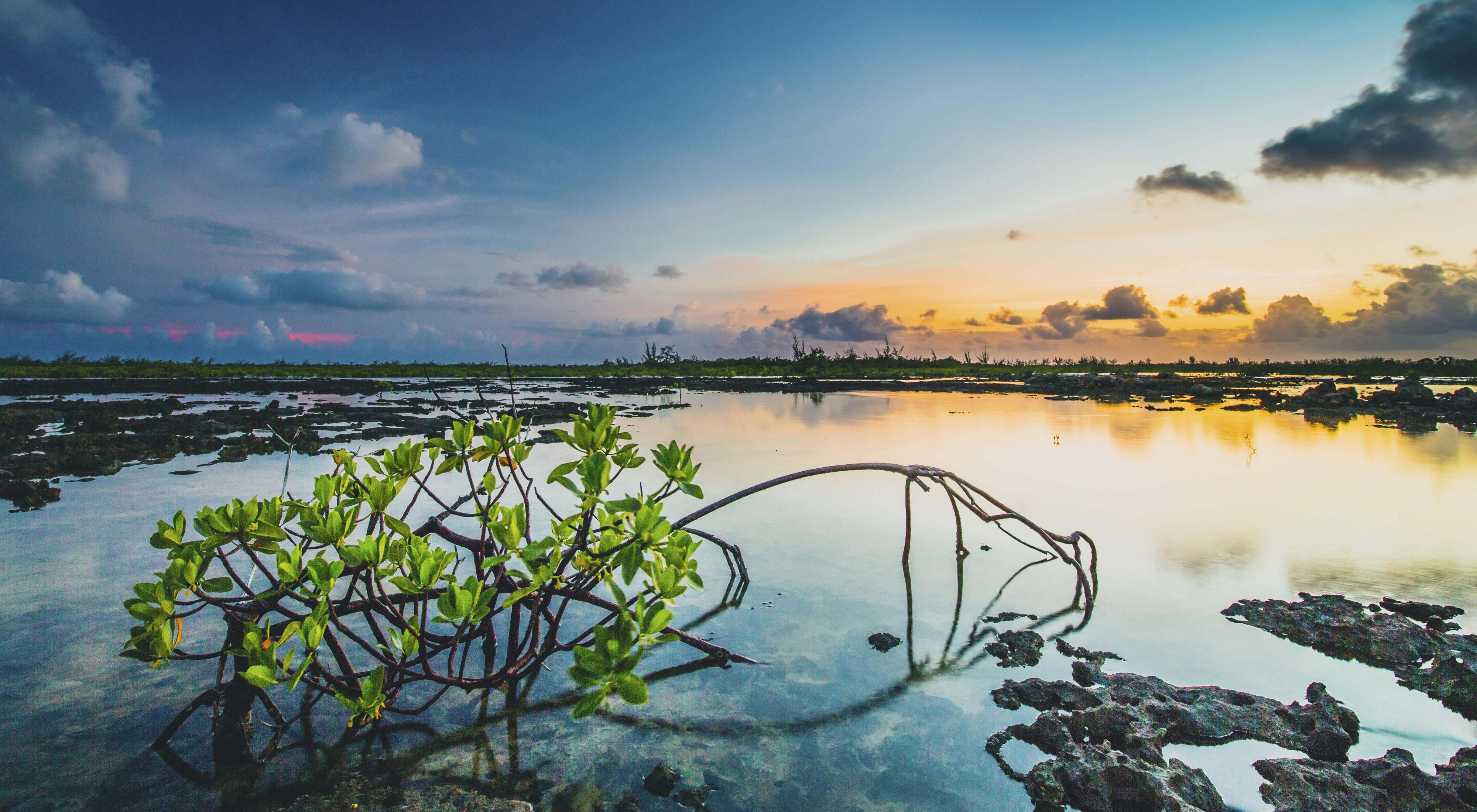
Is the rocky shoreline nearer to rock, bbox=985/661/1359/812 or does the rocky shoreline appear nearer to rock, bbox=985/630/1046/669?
rock, bbox=985/661/1359/812

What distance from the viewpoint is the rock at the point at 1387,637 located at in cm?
298

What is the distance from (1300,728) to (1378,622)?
169cm

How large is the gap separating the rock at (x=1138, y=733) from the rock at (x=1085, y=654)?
0.25 m

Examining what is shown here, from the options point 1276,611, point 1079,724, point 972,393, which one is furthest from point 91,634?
point 972,393

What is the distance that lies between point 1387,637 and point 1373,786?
1950mm

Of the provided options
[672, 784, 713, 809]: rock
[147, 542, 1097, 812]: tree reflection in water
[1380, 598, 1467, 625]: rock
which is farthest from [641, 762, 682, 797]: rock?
[1380, 598, 1467, 625]: rock

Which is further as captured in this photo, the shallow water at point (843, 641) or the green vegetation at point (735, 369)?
the green vegetation at point (735, 369)

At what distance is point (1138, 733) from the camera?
2465 mm

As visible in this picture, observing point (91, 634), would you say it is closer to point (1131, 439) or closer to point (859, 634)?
point (859, 634)

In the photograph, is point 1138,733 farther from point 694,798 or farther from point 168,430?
point 168,430

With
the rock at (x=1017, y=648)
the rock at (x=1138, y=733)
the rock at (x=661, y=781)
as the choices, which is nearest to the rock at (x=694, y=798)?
the rock at (x=661, y=781)

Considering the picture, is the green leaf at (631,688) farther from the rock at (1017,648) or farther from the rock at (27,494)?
the rock at (27,494)

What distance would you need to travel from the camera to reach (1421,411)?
16156mm

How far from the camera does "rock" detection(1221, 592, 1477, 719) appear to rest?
2979 millimetres
